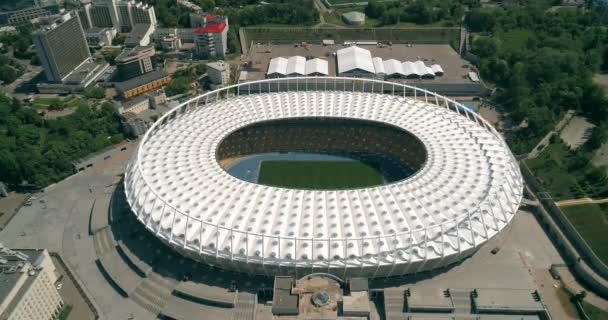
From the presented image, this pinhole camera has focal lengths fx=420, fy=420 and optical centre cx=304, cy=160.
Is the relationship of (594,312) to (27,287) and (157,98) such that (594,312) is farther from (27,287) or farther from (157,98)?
(157,98)

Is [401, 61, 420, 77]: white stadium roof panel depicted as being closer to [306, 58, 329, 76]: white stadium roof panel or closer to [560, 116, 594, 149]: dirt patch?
[306, 58, 329, 76]: white stadium roof panel

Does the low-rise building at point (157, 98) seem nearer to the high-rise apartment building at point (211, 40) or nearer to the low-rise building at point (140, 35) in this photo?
the high-rise apartment building at point (211, 40)

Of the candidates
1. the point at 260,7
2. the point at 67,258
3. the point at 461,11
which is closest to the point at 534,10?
the point at 461,11

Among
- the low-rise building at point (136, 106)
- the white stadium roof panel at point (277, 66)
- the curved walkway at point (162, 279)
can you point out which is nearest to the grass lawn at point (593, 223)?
the curved walkway at point (162, 279)

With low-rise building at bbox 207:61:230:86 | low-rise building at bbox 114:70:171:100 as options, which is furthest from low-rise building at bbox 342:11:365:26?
low-rise building at bbox 114:70:171:100

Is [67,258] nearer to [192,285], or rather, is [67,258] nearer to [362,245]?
[192,285]

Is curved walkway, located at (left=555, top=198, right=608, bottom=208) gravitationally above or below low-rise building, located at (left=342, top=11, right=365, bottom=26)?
below
